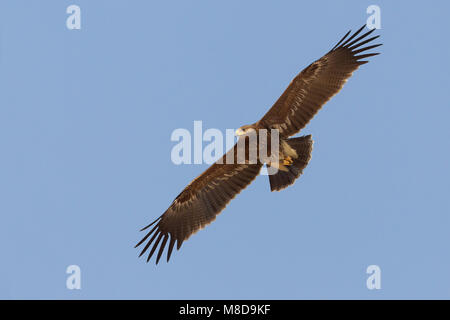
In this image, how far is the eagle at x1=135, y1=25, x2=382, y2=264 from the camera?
33.6ft

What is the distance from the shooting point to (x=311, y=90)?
10.3m

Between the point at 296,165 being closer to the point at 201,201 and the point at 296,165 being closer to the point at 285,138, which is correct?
the point at 285,138

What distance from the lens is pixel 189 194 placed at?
10.8 metres

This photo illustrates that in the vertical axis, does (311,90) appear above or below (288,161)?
above

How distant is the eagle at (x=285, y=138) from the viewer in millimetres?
10234

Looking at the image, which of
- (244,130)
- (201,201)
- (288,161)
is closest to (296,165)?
(288,161)

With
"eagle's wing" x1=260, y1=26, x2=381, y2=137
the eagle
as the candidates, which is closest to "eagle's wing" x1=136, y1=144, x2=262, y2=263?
the eagle

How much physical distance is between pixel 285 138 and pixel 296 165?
0.55 m

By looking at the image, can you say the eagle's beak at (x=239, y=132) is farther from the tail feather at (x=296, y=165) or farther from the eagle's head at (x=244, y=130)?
the tail feather at (x=296, y=165)

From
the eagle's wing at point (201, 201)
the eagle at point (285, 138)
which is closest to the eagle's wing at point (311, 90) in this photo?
the eagle at point (285, 138)
